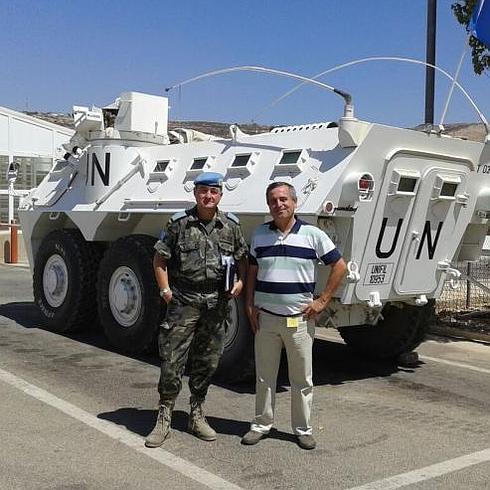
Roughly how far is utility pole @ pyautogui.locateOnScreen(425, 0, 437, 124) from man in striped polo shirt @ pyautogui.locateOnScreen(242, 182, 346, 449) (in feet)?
18.4

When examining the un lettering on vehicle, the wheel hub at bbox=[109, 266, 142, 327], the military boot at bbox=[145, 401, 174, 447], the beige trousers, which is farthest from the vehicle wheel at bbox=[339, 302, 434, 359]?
the military boot at bbox=[145, 401, 174, 447]

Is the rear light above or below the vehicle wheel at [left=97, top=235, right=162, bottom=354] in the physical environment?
above

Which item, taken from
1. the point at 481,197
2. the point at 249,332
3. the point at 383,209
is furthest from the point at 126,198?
the point at 481,197

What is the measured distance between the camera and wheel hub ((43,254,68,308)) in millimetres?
8656

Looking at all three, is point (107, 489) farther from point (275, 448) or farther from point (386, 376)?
point (386, 376)

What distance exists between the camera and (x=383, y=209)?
19.7 ft

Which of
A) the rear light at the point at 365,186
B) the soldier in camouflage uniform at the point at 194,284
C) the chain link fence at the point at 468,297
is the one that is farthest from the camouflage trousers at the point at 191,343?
the chain link fence at the point at 468,297

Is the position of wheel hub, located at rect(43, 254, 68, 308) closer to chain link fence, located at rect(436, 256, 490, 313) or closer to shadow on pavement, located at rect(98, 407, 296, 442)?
shadow on pavement, located at rect(98, 407, 296, 442)

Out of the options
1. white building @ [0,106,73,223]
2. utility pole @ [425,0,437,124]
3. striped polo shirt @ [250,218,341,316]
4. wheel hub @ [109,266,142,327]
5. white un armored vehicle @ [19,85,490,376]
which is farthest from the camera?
white building @ [0,106,73,223]

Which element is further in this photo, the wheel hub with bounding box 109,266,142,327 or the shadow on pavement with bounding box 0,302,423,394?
the wheel hub with bounding box 109,266,142,327

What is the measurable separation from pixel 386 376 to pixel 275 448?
8.40 ft

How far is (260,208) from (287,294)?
1548 millimetres

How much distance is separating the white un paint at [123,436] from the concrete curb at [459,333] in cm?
513

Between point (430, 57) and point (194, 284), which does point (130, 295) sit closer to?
point (194, 284)
